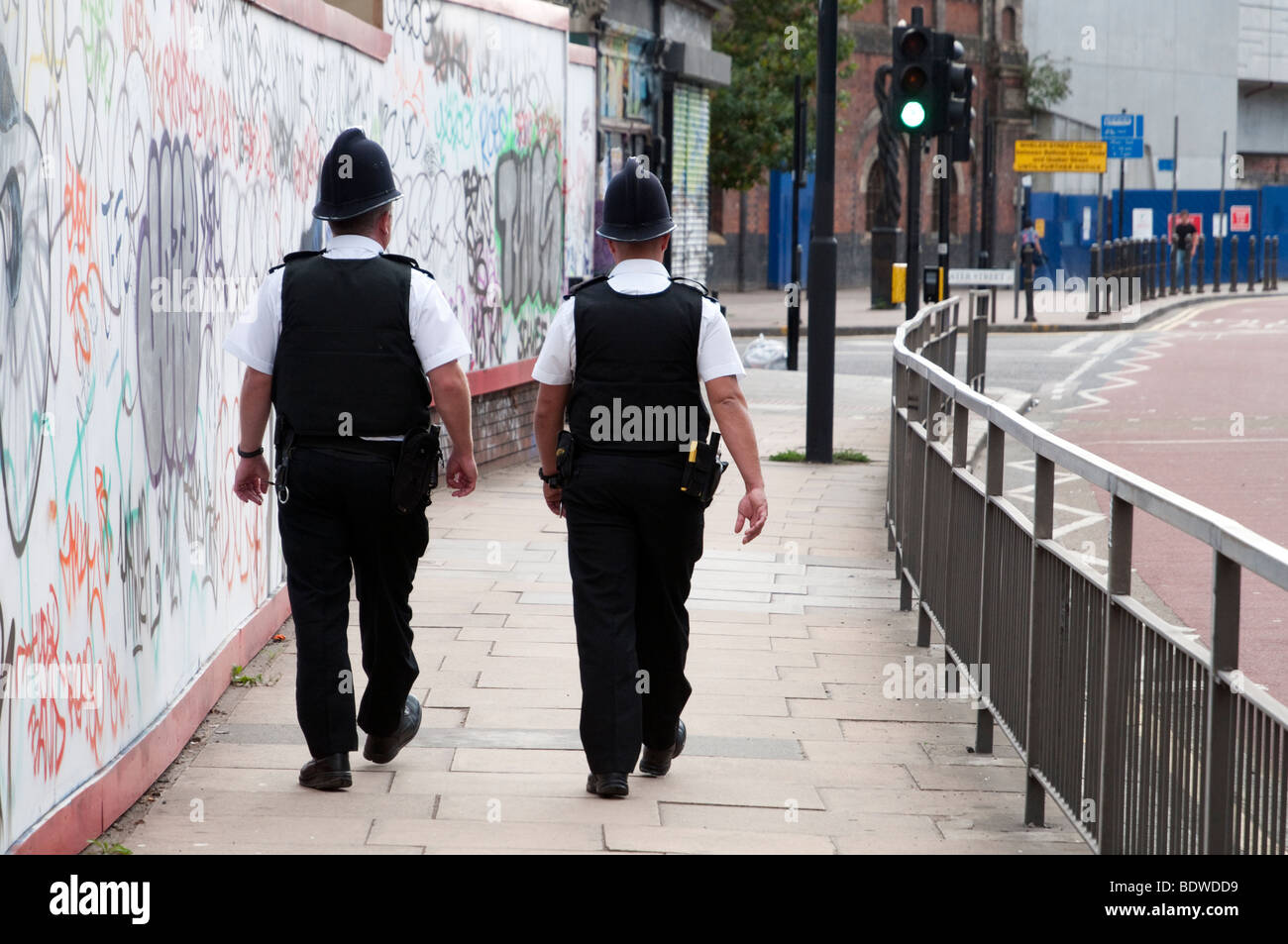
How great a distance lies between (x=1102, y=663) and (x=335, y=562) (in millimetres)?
2185

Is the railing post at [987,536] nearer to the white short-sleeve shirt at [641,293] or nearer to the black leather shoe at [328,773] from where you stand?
the white short-sleeve shirt at [641,293]

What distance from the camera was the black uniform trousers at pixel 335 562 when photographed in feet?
17.1

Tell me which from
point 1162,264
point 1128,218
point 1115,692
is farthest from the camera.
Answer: point 1128,218

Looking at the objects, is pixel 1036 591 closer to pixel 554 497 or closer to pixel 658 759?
pixel 658 759

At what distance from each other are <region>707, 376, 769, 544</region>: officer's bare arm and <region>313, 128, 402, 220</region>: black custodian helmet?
3.65 ft

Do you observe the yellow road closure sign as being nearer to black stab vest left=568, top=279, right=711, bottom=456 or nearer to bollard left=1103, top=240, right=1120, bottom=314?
bollard left=1103, top=240, right=1120, bottom=314

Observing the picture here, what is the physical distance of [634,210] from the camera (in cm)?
541

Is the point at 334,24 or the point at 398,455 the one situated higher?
the point at 334,24

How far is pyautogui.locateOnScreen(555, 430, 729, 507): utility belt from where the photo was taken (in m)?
5.24

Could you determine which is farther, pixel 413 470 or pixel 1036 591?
pixel 413 470

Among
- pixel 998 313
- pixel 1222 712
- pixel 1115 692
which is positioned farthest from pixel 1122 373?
pixel 1222 712

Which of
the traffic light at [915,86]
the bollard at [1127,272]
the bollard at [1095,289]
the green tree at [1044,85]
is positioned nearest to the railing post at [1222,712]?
the traffic light at [915,86]
